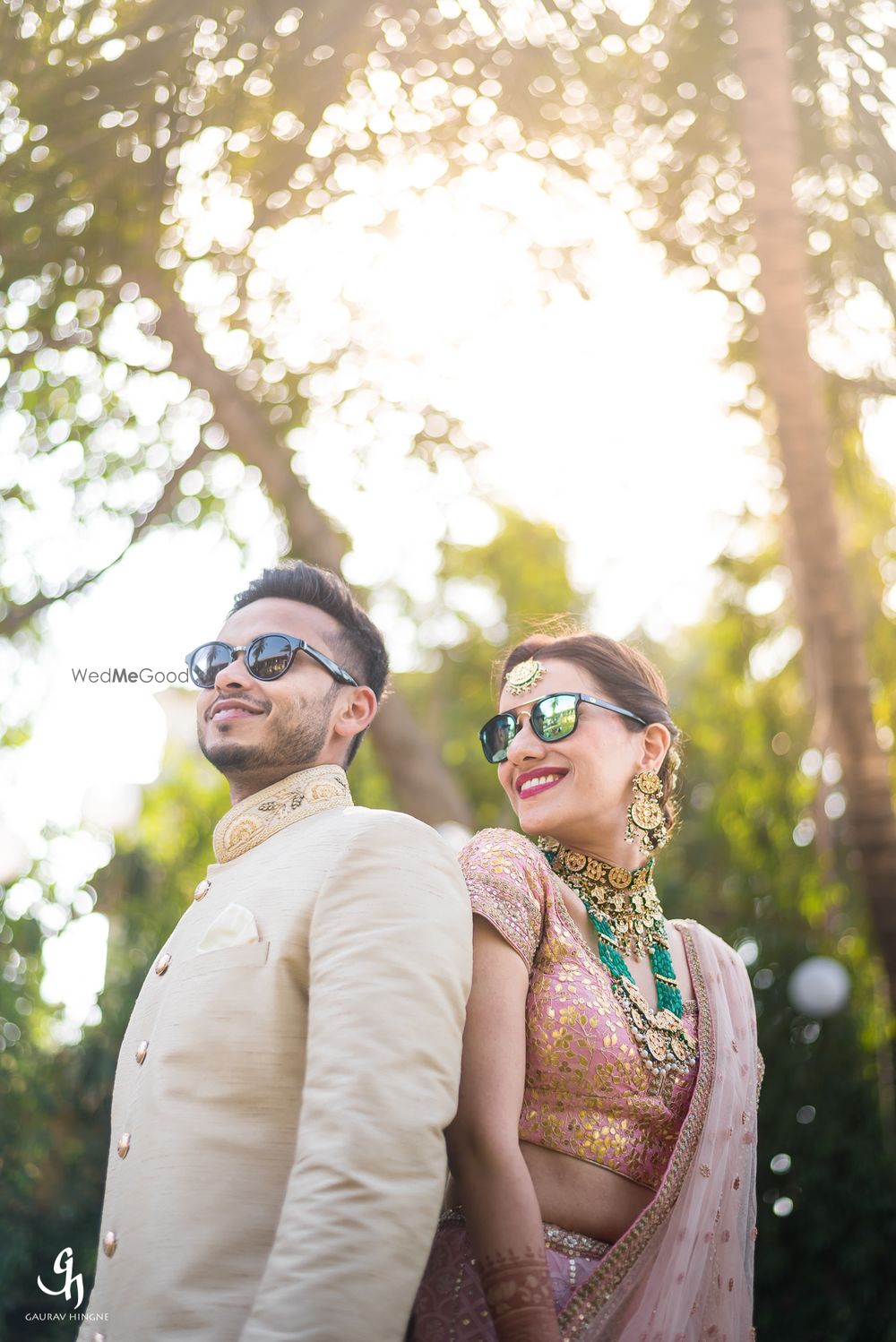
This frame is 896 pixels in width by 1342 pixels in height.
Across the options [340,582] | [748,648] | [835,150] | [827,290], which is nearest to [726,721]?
[748,648]

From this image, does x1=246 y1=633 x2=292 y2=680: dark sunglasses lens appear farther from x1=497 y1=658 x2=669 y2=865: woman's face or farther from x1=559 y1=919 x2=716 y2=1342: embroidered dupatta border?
x1=559 y1=919 x2=716 y2=1342: embroidered dupatta border

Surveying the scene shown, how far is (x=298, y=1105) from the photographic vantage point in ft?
6.62

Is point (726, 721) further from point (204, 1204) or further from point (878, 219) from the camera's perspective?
point (204, 1204)

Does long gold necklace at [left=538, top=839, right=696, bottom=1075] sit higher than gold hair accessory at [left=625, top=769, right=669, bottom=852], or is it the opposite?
gold hair accessory at [left=625, top=769, right=669, bottom=852]

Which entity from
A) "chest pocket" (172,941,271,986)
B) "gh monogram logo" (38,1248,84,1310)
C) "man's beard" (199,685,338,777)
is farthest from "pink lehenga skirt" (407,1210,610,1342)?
"gh monogram logo" (38,1248,84,1310)

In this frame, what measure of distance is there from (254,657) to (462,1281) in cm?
126

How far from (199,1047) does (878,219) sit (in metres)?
6.75

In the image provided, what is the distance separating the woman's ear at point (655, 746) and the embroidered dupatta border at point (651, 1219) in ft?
1.88

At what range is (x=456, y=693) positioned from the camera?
1492 cm

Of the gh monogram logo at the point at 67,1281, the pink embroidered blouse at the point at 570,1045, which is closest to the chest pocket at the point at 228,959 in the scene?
the pink embroidered blouse at the point at 570,1045

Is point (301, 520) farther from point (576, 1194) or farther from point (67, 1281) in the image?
point (576, 1194)

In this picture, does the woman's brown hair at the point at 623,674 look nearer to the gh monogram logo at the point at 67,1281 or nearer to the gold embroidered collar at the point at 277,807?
the gold embroidered collar at the point at 277,807

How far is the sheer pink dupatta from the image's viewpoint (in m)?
2.28

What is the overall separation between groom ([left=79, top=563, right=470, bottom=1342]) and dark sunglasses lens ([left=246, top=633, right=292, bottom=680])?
0.31m
